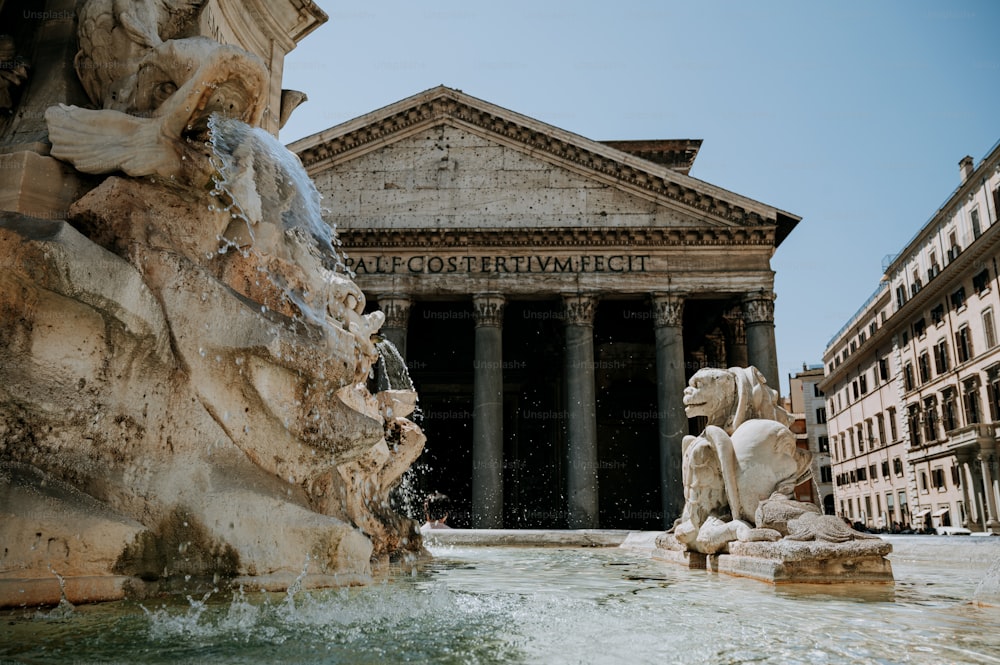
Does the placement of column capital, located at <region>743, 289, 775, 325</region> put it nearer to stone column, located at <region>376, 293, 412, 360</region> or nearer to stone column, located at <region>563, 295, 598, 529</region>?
stone column, located at <region>563, 295, 598, 529</region>

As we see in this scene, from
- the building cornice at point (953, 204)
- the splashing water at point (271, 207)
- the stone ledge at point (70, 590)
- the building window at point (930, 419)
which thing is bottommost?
the stone ledge at point (70, 590)

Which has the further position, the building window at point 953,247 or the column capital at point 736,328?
the building window at point 953,247

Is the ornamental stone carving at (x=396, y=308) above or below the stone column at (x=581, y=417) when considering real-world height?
above

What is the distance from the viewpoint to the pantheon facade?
61.1 ft

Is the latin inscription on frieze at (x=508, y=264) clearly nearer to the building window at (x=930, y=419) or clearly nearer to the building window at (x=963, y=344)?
the building window at (x=963, y=344)

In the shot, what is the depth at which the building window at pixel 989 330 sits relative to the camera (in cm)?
2619

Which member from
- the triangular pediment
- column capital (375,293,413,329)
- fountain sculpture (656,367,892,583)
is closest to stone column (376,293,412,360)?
column capital (375,293,413,329)

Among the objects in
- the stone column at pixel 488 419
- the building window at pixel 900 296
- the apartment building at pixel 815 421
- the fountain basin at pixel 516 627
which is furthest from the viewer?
the apartment building at pixel 815 421

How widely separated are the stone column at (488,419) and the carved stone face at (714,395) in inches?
507

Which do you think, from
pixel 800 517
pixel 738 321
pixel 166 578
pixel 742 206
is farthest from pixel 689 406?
pixel 738 321

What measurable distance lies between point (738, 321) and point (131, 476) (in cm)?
2141

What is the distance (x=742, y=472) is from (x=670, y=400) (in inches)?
545

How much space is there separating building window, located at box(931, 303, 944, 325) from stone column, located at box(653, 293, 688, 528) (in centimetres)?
1780

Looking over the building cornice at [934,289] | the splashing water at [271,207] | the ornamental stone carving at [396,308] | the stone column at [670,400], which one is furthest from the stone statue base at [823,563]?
the building cornice at [934,289]
